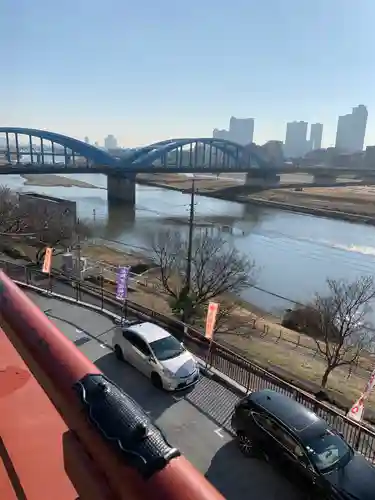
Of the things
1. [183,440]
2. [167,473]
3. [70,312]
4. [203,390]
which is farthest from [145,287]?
[167,473]

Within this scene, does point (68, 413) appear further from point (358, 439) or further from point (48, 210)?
point (48, 210)

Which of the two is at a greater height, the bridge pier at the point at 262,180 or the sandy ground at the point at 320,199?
the bridge pier at the point at 262,180

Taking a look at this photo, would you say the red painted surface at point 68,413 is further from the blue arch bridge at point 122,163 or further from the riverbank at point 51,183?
the riverbank at point 51,183

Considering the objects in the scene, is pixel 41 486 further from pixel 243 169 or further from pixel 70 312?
pixel 243 169

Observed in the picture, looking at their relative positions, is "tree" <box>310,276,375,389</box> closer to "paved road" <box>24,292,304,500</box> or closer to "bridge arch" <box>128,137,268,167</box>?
"paved road" <box>24,292,304,500</box>

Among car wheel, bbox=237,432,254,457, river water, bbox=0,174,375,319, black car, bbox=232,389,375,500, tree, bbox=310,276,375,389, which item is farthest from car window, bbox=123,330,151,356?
river water, bbox=0,174,375,319

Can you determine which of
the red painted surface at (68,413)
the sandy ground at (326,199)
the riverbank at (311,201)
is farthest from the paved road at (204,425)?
the sandy ground at (326,199)
